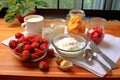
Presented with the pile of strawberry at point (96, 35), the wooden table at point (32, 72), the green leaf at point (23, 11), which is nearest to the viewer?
the wooden table at point (32, 72)

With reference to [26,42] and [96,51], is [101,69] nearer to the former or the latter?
[96,51]

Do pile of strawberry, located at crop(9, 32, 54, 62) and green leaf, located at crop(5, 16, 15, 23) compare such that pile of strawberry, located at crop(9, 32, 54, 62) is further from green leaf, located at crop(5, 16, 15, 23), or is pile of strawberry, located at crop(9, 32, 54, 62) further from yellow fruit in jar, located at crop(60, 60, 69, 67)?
green leaf, located at crop(5, 16, 15, 23)

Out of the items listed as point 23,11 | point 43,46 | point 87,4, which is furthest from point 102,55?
point 87,4

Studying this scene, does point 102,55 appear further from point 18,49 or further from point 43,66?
point 18,49

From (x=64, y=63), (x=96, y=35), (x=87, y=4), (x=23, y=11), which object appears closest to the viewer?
(x=64, y=63)

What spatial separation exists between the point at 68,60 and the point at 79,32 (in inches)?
7.4

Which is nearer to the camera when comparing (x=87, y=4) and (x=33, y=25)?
(x=33, y=25)

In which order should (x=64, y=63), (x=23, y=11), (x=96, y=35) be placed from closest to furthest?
1. (x=64, y=63)
2. (x=96, y=35)
3. (x=23, y=11)

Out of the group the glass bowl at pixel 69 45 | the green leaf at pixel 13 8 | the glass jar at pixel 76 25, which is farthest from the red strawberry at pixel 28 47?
the green leaf at pixel 13 8

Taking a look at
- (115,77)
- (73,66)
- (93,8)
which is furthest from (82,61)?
(93,8)

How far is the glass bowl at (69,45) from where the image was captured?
0.86 m

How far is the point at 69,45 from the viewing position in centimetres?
87

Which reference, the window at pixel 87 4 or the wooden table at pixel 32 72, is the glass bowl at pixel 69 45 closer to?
the wooden table at pixel 32 72

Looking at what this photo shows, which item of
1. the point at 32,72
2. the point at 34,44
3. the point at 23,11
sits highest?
the point at 23,11
